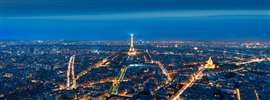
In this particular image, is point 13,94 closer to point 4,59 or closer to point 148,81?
point 148,81

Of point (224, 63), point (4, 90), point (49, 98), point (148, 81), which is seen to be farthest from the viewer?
point (224, 63)

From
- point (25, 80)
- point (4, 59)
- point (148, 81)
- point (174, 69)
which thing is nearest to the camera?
point (148, 81)

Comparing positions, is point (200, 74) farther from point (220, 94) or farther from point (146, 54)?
point (146, 54)

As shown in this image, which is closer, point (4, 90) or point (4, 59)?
point (4, 90)

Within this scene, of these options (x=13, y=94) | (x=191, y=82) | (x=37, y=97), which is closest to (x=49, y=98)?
(x=37, y=97)

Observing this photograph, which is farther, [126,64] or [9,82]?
[126,64]

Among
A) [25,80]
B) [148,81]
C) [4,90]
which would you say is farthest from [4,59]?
[148,81]

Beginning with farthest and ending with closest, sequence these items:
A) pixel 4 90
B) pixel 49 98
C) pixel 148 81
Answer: pixel 148 81
pixel 4 90
pixel 49 98

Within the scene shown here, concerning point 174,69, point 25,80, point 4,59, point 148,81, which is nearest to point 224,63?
point 174,69

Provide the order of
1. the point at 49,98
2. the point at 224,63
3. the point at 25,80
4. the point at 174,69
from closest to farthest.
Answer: the point at 49,98, the point at 25,80, the point at 174,69, the point at 224,63
